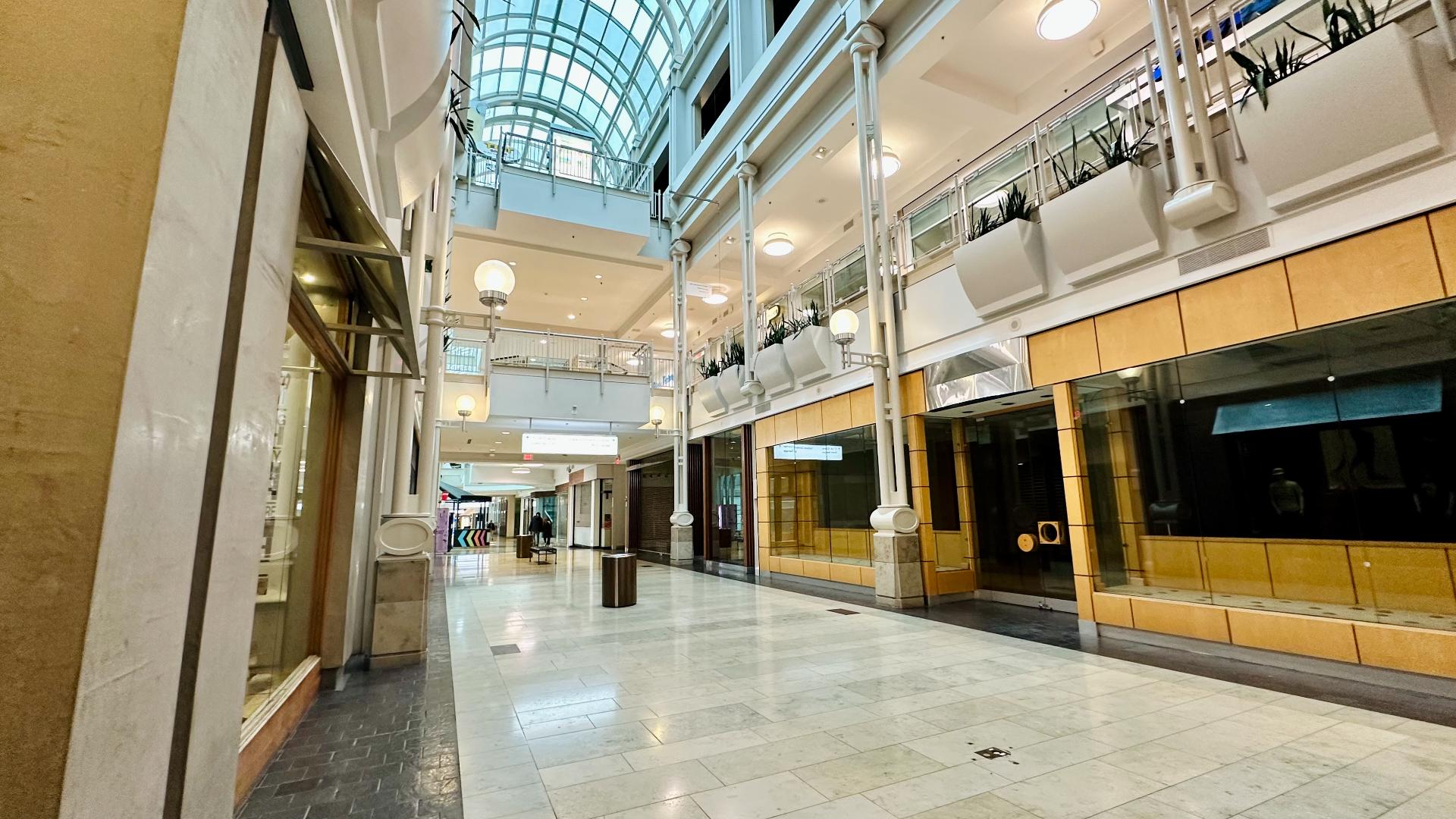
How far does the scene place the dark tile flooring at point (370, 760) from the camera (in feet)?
8.49

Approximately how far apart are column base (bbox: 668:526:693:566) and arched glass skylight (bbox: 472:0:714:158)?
1207 centimetres

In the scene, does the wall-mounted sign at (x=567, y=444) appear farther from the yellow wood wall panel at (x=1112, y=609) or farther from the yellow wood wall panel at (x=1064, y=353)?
the yellow wood wall panel at (x=1112, y=609)

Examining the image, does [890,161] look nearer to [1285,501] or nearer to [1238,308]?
[1238,308]

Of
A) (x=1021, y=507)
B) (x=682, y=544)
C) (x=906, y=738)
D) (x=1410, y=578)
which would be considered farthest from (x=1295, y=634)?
(x=682, y=544)

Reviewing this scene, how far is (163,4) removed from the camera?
115 cm

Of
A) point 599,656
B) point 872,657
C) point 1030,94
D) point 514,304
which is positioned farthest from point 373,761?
point 514,304

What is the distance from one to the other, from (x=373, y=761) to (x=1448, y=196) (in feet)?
23.9

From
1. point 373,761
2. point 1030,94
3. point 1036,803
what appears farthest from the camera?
point 1030,94

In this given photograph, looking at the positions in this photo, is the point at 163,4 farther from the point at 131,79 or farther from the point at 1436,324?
the point at 1436,324

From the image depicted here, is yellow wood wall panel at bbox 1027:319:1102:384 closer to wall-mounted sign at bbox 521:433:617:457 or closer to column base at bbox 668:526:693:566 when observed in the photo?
wall-mounted sign at bbox 521:433:617:457

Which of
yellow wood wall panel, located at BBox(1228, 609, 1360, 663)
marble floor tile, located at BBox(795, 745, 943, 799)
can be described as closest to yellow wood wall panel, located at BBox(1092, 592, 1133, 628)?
yellow wood wall panel, located at BBox(1228, 609, 1360, 663)

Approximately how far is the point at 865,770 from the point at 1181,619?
160 inches

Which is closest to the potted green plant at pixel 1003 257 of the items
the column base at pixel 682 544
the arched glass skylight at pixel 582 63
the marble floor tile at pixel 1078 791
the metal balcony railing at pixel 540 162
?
the marble floor tile at pixel 1078 791

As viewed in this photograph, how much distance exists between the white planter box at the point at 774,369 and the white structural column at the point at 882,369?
228 cm
